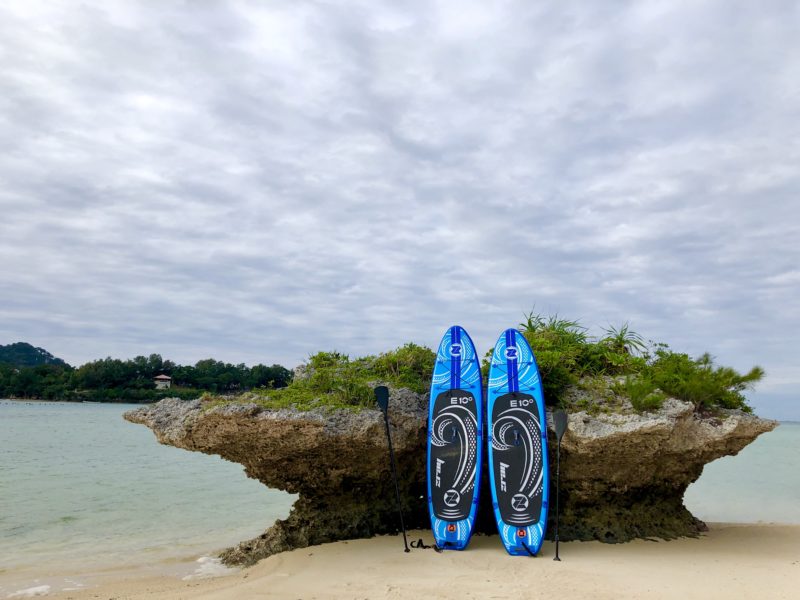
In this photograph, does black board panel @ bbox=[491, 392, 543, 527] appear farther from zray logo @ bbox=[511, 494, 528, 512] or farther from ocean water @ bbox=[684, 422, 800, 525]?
ocean water @ bbox=[684, 422, 800, 525]

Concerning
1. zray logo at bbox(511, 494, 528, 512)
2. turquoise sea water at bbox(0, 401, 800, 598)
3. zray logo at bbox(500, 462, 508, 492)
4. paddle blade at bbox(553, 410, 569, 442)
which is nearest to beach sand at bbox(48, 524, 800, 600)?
zray logo at bbox(511, 494, 528, 512)

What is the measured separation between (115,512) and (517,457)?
29.6 feet

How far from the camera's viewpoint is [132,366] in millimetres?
55719

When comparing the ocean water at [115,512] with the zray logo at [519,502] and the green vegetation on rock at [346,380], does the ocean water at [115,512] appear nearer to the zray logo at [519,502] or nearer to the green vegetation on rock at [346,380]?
the green vegetation on rock at [346,380]

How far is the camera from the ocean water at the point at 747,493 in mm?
12484

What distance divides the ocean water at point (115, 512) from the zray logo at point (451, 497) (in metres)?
3.24

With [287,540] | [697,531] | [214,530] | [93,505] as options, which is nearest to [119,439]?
[93,505]

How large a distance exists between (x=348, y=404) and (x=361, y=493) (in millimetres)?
1313

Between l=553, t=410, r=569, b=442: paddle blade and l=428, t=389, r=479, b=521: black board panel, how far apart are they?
1.08m

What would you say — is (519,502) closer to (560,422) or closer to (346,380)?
(560,422)

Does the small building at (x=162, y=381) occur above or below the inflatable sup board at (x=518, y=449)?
above

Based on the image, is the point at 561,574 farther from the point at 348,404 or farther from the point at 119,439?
the point at 119,439

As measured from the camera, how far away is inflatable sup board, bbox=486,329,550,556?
6.92m

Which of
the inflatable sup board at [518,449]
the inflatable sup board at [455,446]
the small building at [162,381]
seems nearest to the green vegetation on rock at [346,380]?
the inflatable sup board at [455,446]
